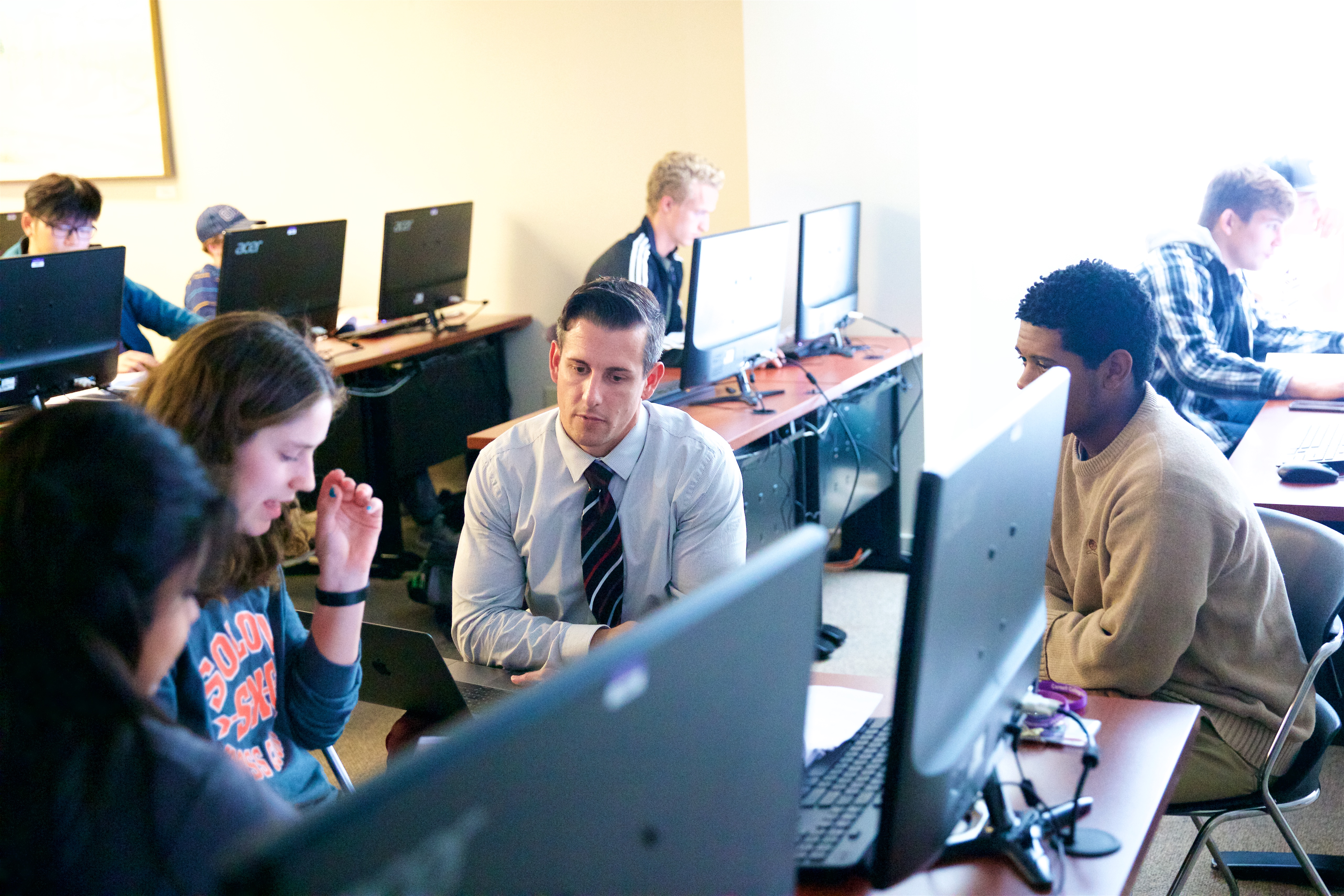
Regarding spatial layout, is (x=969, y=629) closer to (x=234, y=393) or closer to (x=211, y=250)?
(x=234, y=393)

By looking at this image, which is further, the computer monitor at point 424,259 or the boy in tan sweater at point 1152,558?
the computer monitor at point 424,259

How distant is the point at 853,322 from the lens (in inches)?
168

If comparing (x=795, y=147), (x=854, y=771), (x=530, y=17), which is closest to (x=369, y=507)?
(x=854, y=771)

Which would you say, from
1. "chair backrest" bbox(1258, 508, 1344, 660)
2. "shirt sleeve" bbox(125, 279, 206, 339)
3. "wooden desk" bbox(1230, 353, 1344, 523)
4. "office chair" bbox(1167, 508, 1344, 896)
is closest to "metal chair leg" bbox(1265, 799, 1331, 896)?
"office chair" bbox(1167, 508, 1344, 896)

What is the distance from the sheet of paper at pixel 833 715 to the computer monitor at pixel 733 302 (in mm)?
1630

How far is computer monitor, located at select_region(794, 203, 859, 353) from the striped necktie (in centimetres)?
195

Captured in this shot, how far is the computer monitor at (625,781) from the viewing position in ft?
1.37

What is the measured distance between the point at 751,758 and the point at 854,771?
575 millimetres

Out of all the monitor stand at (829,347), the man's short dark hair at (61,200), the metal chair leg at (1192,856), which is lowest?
the metal chair leg at (1192,856)

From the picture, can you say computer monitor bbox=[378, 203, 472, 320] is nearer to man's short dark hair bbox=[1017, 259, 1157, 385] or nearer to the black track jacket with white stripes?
the black track jacket with white stripes

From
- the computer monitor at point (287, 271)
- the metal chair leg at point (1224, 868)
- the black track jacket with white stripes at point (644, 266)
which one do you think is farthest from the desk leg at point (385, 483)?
the metal chair leg at point (1224, 868)

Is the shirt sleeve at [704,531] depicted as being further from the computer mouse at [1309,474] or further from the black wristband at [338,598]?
the computer mouse at [1309,474]

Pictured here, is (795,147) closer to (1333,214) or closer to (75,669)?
(1333,214)

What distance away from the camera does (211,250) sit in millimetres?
4367
